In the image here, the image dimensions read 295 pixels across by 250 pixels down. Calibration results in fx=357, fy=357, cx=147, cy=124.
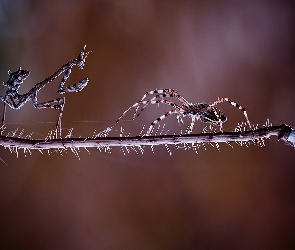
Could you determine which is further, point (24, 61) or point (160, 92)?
point (24, 61)

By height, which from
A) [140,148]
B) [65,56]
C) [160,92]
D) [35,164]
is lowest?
[140,148]

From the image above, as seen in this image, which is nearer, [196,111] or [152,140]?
[152,140]

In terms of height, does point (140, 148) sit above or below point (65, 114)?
below

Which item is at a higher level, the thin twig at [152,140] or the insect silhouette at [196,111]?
the insect silhouette at [196,111]

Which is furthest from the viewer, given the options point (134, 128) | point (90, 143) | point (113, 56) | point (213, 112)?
point (113, 56)

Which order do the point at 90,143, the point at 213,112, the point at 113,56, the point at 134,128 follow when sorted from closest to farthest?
the point at 90,143 → the point at 213,112 → the point at 134,128 → the point at 113,56

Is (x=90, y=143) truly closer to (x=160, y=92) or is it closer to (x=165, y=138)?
(x=165, y=138)

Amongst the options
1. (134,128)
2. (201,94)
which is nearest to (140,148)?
(134,128)

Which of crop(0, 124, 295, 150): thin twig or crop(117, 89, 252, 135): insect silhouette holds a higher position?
crop(117, 89, 252, 135): insect silhouette
